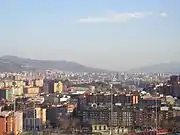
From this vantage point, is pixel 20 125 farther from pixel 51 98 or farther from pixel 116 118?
pixel 51 98

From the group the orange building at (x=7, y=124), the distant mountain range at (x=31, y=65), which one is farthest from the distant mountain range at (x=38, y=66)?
the orange building at (x=7, y=124)

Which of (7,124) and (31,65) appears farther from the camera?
(31,65)

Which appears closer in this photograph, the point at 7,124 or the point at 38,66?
the point at 7,124

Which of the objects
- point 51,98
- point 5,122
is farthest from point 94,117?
point 51,98

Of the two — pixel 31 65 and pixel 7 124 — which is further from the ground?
pixel 31 65

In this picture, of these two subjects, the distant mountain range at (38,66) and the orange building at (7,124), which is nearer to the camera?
the orange building at (7,124)

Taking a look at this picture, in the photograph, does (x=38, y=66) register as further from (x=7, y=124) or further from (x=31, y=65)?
(x=7, y=124)

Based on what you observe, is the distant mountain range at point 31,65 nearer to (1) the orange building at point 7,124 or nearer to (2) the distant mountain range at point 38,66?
(2) the distant mountain range at point 38,66

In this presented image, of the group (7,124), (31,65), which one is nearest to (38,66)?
(31,65)
